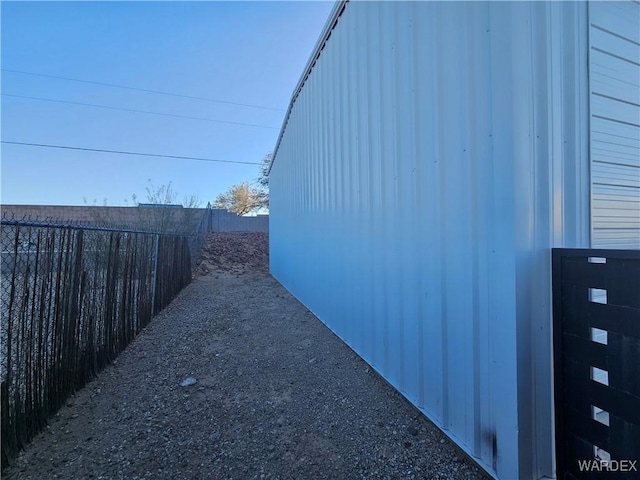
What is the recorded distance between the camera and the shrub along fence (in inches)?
72.7

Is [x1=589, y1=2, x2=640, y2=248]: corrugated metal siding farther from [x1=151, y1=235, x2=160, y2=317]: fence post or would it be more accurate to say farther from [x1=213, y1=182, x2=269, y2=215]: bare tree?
[x1=213, y1=182, x2=269, y2=215]: bare tree

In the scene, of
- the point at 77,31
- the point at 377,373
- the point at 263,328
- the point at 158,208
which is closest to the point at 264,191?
the point at 158,208

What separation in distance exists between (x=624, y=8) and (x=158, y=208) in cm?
1113

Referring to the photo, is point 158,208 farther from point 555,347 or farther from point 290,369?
point 555,347

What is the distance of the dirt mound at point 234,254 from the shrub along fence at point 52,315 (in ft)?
23.3

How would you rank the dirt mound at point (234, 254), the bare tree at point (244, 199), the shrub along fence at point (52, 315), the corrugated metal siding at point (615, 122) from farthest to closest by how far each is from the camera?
the bare tree at point (244, 199), the dirt mound at point (234, 254), the shrub along fence at point (52, 315), the corrugated metal siding at point (615, 122)

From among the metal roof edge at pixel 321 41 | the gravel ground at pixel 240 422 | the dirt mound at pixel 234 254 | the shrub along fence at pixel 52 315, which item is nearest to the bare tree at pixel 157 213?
the dirt mound at pixel 234 254

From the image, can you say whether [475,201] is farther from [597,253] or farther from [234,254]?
[234,254]

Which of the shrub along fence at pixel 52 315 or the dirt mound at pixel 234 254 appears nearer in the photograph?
the shrub along fence at pixel 52 315

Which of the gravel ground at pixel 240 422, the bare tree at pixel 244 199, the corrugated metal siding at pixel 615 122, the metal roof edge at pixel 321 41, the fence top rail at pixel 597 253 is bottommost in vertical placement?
the gravel ground at pixel 240 422

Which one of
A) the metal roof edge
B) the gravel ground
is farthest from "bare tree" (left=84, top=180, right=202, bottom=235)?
the gravel ground

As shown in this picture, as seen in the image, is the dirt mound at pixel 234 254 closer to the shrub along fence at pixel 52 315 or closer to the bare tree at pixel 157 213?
the bare tree at pixel 157 213

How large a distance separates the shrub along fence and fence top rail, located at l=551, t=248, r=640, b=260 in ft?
10.3

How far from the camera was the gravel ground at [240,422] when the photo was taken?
5.51 ft
